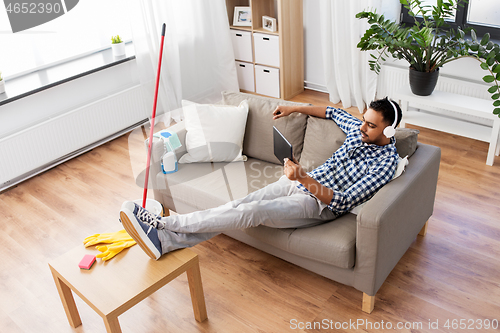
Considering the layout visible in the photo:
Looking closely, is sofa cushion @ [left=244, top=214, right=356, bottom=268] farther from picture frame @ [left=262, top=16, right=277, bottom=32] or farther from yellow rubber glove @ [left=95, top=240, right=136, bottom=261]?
picture frame @ [left=262, top=16, right=277, bottom=32]

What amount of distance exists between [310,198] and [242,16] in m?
2.87

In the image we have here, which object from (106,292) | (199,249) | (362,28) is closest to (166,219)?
(106,292)

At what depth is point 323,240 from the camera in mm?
2086

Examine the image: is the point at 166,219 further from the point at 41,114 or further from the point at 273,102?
the point at 41,114

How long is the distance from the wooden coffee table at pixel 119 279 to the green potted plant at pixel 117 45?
2.33 meters

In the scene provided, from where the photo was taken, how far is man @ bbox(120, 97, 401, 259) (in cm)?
207

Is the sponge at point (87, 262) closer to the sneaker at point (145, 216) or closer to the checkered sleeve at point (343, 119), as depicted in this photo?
the sneaker at point (145, 216)

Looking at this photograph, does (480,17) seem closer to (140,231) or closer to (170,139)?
(170,139)

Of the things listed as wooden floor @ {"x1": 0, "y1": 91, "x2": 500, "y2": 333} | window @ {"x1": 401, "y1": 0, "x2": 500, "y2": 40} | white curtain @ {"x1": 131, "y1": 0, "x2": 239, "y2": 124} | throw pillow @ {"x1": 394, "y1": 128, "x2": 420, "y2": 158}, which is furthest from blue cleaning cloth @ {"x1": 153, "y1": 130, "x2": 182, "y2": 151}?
window @ {"x1": 401, "y1": 0, "x2": 500, "y2": 40}

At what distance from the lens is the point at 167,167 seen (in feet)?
8.79

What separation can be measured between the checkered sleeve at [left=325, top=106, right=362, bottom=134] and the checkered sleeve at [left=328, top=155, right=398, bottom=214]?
29 cm

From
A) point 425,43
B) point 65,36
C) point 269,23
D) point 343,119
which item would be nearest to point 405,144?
point 343,119

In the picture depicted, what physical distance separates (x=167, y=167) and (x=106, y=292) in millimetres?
945

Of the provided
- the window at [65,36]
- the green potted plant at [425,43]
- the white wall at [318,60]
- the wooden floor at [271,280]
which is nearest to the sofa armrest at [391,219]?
the wooden floor at [271,280]
